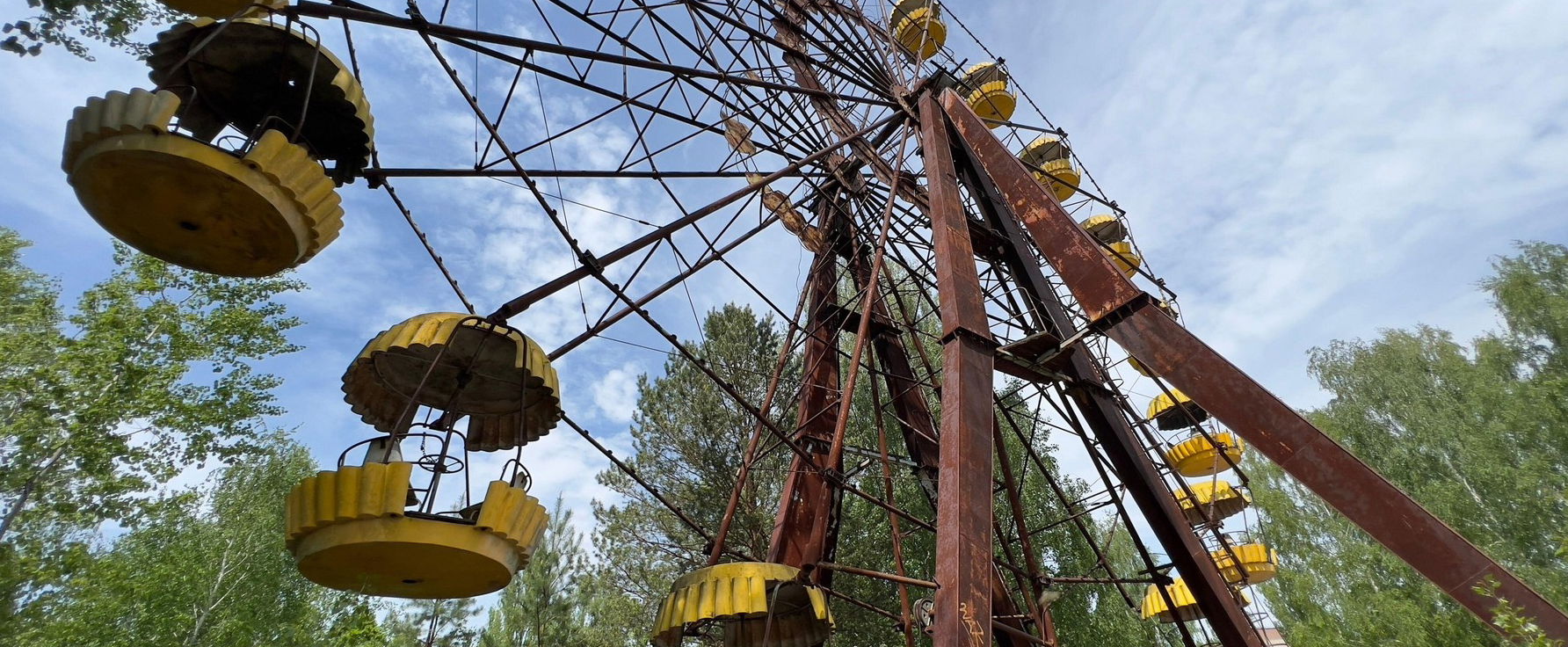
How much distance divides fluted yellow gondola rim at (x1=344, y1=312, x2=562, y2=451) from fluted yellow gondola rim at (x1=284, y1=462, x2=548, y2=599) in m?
0.95

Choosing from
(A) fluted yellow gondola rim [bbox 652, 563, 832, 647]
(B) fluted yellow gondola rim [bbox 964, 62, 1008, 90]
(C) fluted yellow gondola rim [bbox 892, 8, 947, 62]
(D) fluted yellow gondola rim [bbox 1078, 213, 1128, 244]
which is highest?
(C) fluted yellow gondola rim [bbox 892, 8, 947, 62]

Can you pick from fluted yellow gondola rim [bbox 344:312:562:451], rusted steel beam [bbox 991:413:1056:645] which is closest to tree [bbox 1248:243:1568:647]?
rusted steel beam [bbox 991:413:1056:645]

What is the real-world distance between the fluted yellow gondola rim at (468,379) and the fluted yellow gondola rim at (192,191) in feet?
3.00

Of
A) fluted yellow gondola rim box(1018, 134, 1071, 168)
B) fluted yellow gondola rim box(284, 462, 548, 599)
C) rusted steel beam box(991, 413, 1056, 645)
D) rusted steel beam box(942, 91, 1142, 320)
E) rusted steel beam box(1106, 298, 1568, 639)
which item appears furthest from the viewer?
fluted yellow gondola rim box(1018, 134, 1071, 168)

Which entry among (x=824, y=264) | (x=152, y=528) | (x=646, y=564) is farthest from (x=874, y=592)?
(x=152, y=528)

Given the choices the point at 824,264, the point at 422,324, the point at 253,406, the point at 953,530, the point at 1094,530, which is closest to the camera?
the point at 953,530

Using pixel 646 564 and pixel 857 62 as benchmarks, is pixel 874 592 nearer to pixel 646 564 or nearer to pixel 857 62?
pixel 646 564

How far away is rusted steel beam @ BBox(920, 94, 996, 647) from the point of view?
425cm

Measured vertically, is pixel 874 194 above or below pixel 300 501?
above

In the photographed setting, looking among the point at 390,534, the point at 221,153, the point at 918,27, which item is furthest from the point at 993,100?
the point at 390,534

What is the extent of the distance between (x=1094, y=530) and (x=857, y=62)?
17.5 m

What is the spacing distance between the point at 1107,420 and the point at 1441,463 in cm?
1893

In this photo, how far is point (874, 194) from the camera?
11594 mm

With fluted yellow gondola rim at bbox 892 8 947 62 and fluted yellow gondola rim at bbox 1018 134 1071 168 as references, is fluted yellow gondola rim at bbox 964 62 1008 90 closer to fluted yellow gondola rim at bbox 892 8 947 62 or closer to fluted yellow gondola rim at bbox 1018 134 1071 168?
fluted yellow gondola rim at bbox 892 8 947 62
